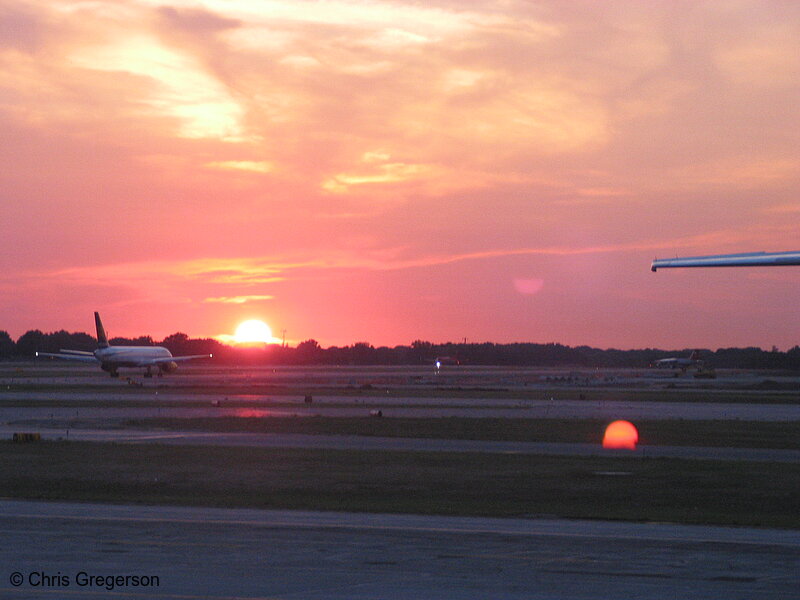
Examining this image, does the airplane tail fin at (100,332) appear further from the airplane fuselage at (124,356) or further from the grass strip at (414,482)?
the grass strip at (414,482)

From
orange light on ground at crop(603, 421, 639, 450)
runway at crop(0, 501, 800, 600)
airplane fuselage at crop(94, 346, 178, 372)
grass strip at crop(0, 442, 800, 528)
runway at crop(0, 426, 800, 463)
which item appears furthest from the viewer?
airplane fuselage at crop(94, 346, 178, 372)

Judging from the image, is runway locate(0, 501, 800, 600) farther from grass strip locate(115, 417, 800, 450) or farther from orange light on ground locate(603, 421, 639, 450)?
grass strip locate(115, 417, 800, 450)

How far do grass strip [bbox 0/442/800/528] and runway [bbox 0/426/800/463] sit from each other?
2312mm

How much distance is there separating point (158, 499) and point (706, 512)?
14400 millimetres

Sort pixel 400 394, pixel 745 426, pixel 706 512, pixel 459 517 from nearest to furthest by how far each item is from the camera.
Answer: pixel 459 517 < pixel 706 512 < pixel 745 426 < pixel 400 394

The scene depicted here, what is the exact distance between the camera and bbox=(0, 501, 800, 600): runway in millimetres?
15406

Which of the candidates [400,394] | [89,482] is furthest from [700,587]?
[400,394]

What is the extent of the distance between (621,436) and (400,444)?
1209 cm

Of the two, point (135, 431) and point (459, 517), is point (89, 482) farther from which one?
point (135, 431)

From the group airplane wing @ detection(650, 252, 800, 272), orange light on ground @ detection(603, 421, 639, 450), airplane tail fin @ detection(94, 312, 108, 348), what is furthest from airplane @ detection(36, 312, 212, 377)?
airplane wing @ detection(650, 252, 800, 272)

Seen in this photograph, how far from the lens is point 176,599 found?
14.6m

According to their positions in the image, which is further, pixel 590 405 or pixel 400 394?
pixel 400 394

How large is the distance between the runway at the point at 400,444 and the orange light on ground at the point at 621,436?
812 millimetres

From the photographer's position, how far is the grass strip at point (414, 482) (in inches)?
1078
